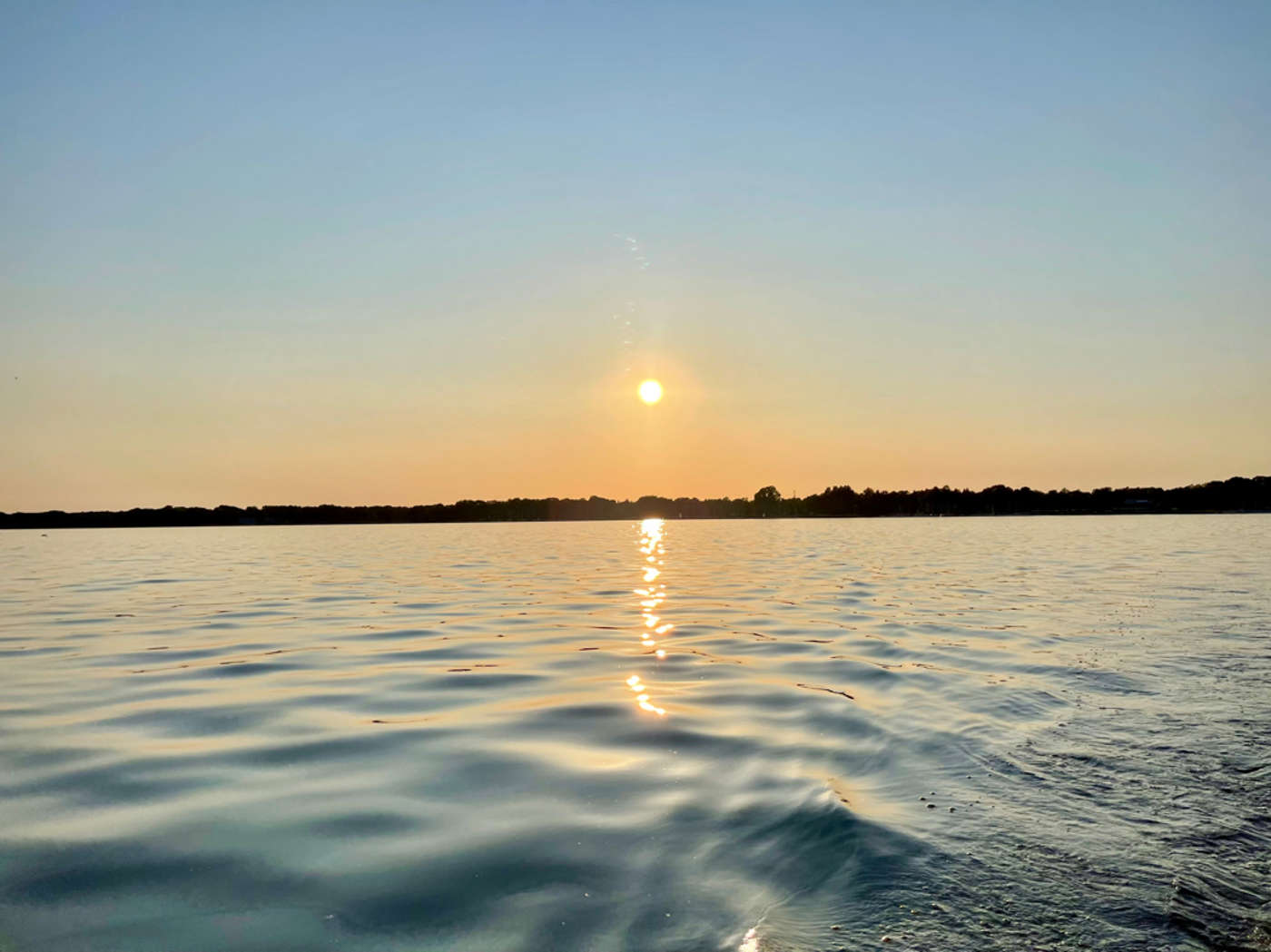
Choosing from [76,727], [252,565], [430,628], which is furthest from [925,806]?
[252,565]

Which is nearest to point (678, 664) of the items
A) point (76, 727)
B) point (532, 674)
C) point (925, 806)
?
point (532, 674)

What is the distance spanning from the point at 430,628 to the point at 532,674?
694 centimetres

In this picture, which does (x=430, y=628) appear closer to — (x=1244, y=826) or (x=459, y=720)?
(x=459, y=720)

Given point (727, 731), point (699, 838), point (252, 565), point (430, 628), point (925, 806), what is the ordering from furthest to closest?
1. point (252, 565)
2. point (430, 628)
3. point (727, 731)
4. point (925, 806)
5. point (699, 838)

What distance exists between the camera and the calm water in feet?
18.4

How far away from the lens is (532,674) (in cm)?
1470

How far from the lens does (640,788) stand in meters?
8.36

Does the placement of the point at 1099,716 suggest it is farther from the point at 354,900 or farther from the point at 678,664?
the point at 354,900

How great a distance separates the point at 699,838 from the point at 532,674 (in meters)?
8.08

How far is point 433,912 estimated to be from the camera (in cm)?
562

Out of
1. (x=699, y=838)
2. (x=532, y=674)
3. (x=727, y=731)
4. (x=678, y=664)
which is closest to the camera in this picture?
(x=699, y=838)

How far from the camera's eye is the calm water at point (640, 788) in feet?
18.4

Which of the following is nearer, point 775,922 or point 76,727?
point 775,922

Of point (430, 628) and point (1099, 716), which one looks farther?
point (430, 628)
